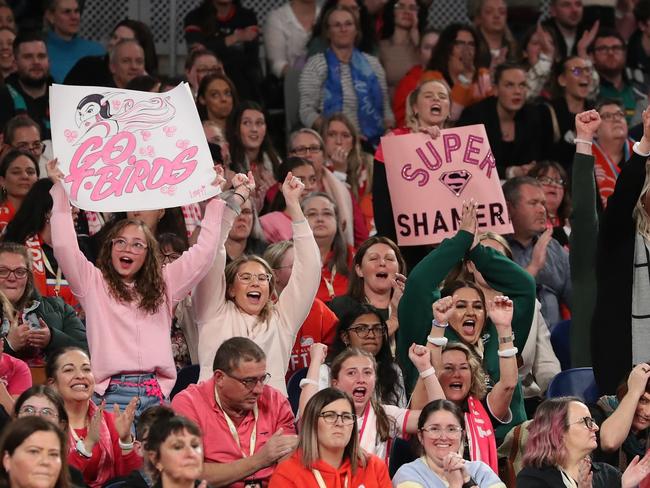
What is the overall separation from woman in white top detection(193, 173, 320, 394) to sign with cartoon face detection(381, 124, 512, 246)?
141 cm

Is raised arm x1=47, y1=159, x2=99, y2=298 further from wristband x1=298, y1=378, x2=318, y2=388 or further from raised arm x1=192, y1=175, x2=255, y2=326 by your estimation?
wristband x1=298, y1=378, x2=318, y2=388

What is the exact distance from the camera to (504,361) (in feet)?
26.2

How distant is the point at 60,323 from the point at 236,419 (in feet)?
4.24

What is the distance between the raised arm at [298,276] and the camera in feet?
27.2

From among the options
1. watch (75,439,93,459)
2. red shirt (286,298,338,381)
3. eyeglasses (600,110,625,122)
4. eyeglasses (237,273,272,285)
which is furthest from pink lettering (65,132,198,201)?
eyeglasses (600,110,625,122)

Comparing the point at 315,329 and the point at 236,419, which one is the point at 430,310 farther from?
the point at 236,419

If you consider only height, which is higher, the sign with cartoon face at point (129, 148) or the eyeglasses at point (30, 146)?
the eyeglasses at point (30, 146)

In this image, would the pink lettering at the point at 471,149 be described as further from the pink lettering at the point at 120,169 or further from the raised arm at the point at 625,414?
the raised arm at the point at 625,414

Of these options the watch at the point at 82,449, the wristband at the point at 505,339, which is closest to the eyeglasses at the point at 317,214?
the wristband at the point at 505,339

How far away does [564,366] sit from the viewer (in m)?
9.45

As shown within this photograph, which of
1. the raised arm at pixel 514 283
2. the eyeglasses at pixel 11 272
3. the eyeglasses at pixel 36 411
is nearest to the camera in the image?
the eyeglasses at pixel 36 411

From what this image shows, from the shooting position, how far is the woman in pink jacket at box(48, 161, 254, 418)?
773 cm

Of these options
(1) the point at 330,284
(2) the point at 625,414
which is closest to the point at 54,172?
(1) the point at 330,284

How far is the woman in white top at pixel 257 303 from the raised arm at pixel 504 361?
3.07 feet
